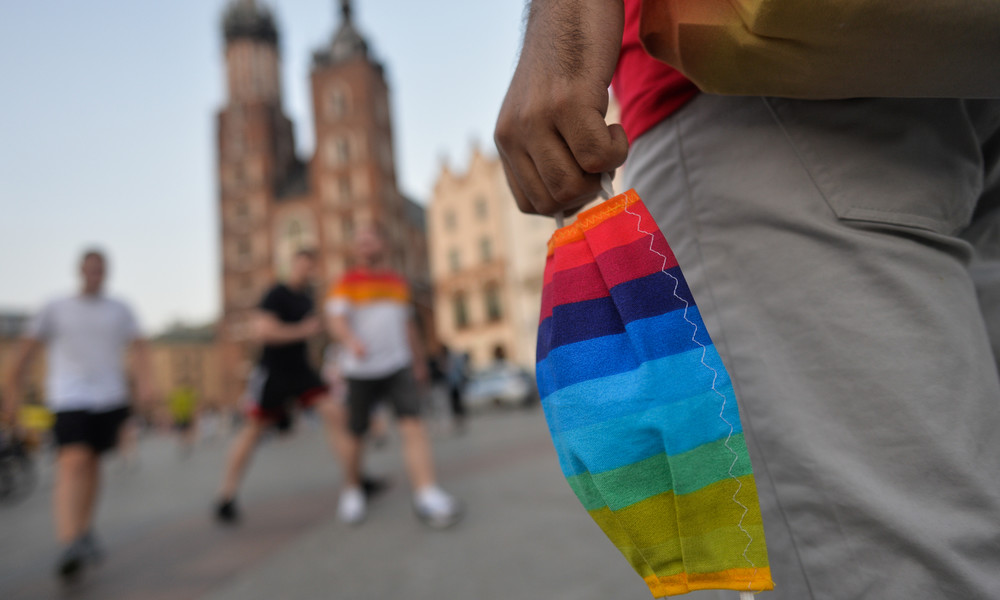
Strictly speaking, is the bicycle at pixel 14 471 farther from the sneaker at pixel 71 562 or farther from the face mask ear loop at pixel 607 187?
the face mask ear loop at pixel 607 187

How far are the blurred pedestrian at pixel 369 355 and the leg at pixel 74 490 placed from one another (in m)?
1.35

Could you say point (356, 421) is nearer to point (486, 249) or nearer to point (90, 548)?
point (90, 548)

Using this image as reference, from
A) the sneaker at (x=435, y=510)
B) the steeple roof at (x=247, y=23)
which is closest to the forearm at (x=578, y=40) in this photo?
the sneaker at (x=435, y=510)

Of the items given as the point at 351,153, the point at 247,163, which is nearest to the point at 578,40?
the point at 351,153

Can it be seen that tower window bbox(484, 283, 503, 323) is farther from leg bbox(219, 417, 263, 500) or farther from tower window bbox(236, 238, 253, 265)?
leg bbox(219, 417, 263, 500)

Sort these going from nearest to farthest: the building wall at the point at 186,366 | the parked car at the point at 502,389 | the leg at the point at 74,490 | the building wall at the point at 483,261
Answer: the leg at the point at 74,490
the parked car at the point at 502,389
the building wall at the point at 483,261
the building wall at the point at 186,366

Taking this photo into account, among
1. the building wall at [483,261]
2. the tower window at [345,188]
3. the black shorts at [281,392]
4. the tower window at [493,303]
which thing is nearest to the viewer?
the black shorts at [281,392]

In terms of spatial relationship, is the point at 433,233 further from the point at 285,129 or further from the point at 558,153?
the point at 558,153

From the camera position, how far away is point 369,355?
3.77 meters

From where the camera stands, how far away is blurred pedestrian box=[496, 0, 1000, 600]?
73cm

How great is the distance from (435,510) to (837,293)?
8.72 feet

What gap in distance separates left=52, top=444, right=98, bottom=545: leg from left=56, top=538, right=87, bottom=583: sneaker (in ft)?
0.14

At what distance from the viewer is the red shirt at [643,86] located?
959 mm

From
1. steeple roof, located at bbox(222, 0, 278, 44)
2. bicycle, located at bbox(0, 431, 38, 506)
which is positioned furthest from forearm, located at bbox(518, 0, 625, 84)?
steeple roof, located at bbox(222, 0, 278, 44)
